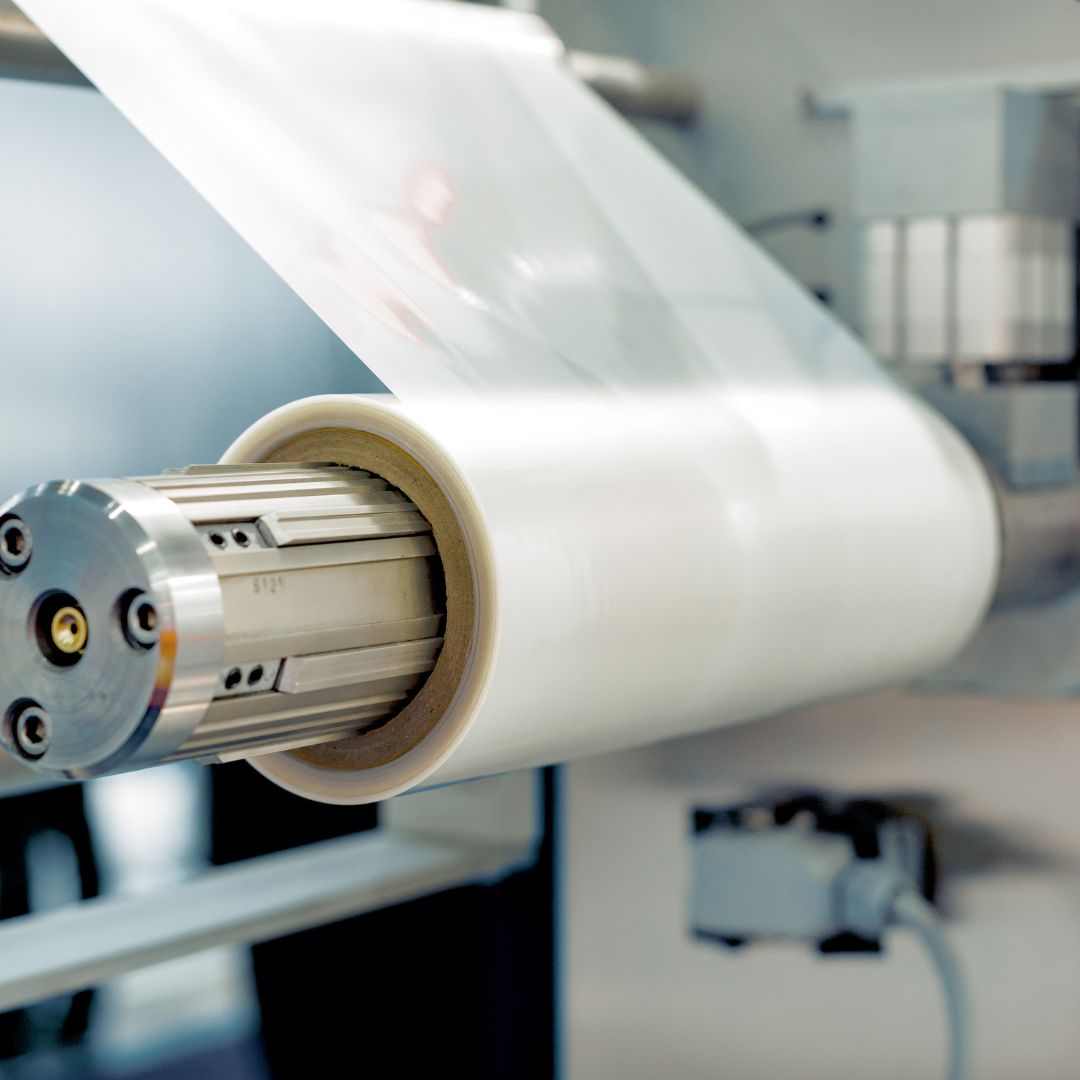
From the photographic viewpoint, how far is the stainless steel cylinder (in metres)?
0.31

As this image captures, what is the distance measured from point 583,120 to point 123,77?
0.60 feet

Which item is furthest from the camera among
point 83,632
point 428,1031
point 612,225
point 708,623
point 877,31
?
point 428,1031

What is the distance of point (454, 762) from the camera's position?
0.36 metres

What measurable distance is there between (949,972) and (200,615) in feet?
1.31

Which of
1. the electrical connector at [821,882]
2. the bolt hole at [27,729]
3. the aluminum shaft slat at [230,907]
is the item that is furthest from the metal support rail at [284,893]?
the bolt hole at [27,729]

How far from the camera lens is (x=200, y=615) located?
1.01 ft

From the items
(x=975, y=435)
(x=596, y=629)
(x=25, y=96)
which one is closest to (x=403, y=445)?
(x=596, y=629)

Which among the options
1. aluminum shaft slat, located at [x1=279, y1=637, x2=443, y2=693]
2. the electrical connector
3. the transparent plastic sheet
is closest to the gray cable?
the electrical connector

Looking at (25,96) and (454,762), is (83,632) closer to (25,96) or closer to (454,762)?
(454,762)

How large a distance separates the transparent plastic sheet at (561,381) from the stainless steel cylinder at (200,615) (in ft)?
0.06

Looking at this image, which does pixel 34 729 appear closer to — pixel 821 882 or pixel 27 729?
pixel 27 729

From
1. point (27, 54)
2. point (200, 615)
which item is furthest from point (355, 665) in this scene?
point (27, 54)

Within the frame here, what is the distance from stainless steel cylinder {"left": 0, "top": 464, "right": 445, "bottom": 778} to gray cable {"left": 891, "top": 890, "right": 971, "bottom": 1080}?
1.05 feet

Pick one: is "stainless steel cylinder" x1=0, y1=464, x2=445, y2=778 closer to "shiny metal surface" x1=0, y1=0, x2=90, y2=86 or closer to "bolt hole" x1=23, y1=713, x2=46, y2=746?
"bolt hole" x1=23, y1=713, x2=46, y2=746
